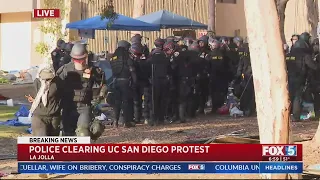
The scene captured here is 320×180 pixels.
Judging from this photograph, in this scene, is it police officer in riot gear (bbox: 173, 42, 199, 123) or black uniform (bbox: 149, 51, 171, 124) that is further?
police officer in riot gear (bbox: 173, 42, 199, 123)

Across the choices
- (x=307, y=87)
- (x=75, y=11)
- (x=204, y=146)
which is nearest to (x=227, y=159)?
(x=204, y=146)

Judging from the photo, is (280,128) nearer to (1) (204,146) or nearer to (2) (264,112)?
(2) (264,112)

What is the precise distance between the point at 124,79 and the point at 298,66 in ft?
13.0

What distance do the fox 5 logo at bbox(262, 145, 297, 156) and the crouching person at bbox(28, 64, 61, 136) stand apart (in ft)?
10.9

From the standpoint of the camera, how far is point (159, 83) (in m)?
17.1

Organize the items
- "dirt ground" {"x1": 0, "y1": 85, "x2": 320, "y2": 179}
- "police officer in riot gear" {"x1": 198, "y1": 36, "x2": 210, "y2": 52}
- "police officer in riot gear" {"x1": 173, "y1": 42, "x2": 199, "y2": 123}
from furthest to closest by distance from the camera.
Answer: "police officer in riot gear" {"x1": 198, "y1": 36, "x2": 210, "y2": 52} → "police officer in riot gear" {"x1": 173, "y1": 42, "x2": 199, "y2": 123} → "dirt ground" {"x1": 0, "y1": 85, "x2": 320, "y2": 179}

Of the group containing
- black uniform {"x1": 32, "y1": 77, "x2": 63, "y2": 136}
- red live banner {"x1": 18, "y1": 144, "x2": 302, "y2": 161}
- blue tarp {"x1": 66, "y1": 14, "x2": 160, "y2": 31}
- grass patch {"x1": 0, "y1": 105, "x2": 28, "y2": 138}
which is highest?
blue tarp {"x1": 66, "y1": 14, "x2": 160, "y2": 31}

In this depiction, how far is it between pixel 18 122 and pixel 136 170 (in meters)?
9.34

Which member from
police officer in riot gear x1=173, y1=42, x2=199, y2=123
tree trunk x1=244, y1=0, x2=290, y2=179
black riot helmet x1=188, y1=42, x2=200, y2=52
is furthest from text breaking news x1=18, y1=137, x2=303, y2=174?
black riot helmet x1=188, y1=42, x2=200, y2=52

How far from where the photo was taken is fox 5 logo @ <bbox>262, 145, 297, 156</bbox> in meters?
8.87

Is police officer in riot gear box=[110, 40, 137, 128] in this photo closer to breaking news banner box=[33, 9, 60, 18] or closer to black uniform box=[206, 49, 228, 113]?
black uniform box=[206, 49, 228, 113]

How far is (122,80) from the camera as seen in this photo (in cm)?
1666

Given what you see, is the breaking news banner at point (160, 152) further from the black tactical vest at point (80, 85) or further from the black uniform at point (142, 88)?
the black uniform at point (142, 88)

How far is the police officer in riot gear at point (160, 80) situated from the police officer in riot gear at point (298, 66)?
2736 millimetres
